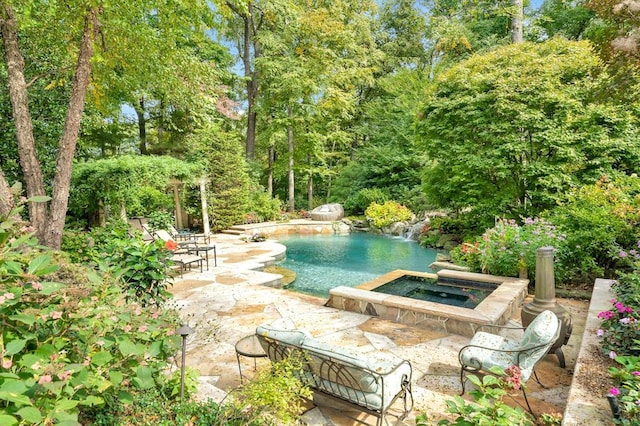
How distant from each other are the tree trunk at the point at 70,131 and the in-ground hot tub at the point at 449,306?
4208 mm

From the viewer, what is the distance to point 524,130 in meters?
8.13

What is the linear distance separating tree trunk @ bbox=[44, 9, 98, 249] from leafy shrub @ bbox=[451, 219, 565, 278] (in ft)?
22.2

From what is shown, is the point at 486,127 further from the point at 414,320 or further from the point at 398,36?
the point at 398,36

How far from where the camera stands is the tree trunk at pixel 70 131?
16.6 feet

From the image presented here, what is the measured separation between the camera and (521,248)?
18.9ft

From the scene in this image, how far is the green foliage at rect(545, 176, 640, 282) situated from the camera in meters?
5.37

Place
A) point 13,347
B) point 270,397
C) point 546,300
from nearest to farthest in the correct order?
point 13,347
point 270,397
point 546,300

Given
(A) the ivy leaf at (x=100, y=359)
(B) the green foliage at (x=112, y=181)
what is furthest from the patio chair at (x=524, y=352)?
(B) the green foliage at (x=112, y=181)

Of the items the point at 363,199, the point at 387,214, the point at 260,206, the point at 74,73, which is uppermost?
the point at 74,73

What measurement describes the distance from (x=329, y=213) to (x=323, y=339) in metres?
13.3

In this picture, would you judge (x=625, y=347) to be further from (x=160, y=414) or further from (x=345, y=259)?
(x=345, y=259)

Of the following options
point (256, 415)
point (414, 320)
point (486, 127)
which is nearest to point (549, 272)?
point (414, 320)

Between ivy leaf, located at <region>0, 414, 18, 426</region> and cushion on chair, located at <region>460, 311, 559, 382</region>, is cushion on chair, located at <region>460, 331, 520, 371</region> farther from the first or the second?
ivy leaf, located at <region>0, 414, 18, 426</region>

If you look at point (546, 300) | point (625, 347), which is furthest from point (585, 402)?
point (546, 300)
